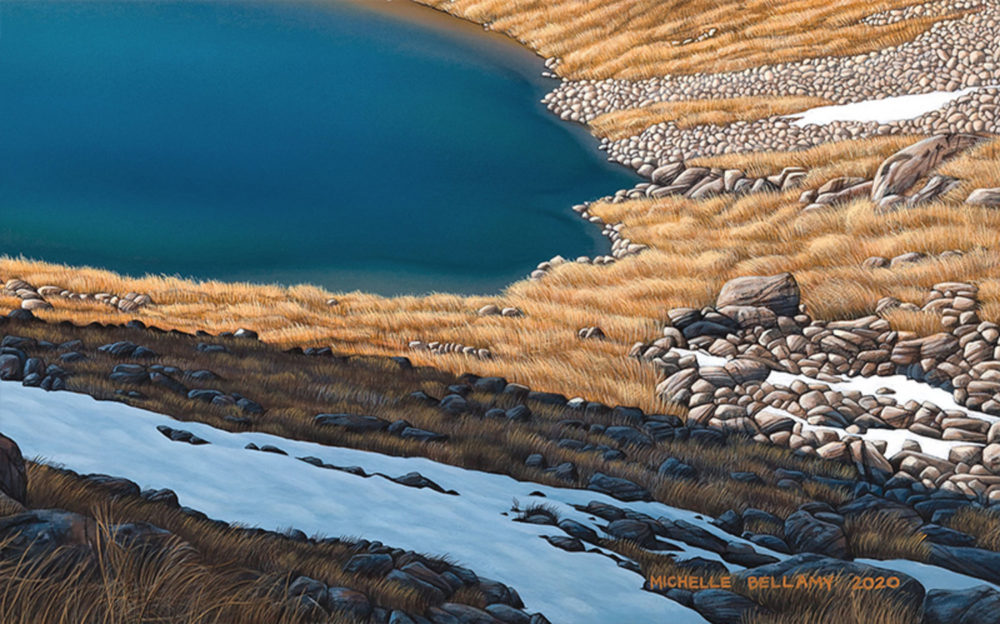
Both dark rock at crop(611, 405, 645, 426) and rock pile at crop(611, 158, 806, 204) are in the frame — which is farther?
rock pile at crop(611, 158, 806, 204)

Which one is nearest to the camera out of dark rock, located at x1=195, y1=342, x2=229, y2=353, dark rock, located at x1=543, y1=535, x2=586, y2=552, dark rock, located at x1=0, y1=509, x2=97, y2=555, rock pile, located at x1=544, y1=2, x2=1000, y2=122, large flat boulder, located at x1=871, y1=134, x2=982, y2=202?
dark rock, located at x1=0, y1=509, x2=97, y2=555


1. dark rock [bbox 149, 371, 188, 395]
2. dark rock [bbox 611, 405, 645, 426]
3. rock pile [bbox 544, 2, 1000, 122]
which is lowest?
dark rock [bbox 149, 371, 188, 395]

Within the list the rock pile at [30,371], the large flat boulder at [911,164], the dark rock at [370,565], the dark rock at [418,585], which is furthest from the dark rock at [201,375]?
the large flat boulder at [911,164]

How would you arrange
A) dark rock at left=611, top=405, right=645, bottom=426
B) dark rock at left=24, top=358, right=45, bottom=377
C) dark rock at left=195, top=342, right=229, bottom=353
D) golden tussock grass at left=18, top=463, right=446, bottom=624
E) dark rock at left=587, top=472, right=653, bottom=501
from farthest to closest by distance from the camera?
dark rock at left=195, top=342, right=229, bottom=353 < dark rock at left=611, top=405, right=645, bottom=426 < dark rock at left=24, top=358, right=45, bottom=377 < dark rock at left=587, top=472, right=653, bottom=501 < golden tussock grass at left=18, top=463, right=446, bottom=624

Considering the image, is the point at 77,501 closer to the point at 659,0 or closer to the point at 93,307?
the point at 93,307

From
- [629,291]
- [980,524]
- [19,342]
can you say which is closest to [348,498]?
[19,342]

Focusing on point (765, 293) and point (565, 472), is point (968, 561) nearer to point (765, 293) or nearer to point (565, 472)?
point (565, 472)

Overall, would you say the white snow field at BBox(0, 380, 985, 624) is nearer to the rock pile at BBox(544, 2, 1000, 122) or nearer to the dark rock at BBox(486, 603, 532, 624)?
the dark rock at BBox(486, 603, 532, 624)

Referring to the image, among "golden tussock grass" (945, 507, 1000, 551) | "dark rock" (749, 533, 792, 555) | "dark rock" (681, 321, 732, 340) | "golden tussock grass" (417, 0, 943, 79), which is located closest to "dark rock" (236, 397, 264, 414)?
"dark rock" (749, 533, 792, 555)
